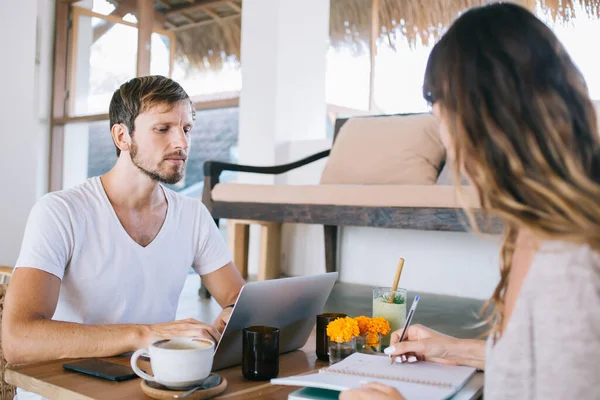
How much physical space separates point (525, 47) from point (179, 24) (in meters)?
6.03

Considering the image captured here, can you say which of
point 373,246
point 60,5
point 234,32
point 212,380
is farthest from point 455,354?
point 60,5

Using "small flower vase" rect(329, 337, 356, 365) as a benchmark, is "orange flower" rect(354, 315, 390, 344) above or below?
above

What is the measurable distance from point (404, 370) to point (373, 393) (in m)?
0.19

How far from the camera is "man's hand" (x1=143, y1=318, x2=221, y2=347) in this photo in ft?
3.38

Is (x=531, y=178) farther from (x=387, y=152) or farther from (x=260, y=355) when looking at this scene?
(x=387, y=152)

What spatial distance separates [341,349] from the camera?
101 cm

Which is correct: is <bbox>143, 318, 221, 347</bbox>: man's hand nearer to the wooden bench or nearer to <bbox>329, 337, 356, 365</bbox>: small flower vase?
<bbox>329, 337, 356, 365</bbox>: small flower vase

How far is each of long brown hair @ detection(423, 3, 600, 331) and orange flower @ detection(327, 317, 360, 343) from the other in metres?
0.38

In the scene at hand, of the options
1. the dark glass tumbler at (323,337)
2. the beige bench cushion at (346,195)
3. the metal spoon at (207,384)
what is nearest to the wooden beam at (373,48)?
the beige bench cushion at (346,195)

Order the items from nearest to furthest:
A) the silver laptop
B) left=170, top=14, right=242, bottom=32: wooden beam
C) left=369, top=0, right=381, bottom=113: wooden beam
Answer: the silver laptop
left=369, top=0, right=381, bottom=113: wooden beam
left=170, top=14, right=242, bottom=32: wooden beam

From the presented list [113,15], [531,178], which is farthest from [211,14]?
[531,178]

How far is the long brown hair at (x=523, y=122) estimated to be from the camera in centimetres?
64

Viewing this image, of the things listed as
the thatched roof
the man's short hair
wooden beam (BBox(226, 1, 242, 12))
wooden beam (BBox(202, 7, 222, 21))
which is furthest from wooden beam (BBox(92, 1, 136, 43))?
the man's short hair

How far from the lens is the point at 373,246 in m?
3.75
